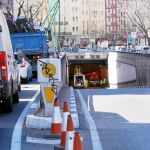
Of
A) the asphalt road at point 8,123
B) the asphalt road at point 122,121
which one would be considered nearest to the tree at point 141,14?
the asphalt road at point 122,121

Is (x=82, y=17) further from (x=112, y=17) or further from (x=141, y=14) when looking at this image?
(x=141, y=14)

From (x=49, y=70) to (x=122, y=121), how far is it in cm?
213

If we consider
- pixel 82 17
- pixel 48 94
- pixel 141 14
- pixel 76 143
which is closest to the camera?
pixel 76 143

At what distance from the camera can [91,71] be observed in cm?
8925

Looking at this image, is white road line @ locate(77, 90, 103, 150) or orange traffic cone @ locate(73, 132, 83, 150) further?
white road line @ locate(77, 90, 103, 150)

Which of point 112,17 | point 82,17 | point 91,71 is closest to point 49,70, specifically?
point 91,71

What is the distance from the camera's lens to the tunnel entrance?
81.8 metres

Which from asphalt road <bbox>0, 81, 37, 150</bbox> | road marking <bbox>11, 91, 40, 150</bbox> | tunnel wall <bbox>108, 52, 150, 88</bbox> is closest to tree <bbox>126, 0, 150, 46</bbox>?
tunnel wall <bbox>108, 52, 150, 88</bbox>

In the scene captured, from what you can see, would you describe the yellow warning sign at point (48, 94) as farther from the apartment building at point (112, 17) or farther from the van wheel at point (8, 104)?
the apartment building at point (112, 17)

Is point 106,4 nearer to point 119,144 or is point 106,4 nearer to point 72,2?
point 72,2

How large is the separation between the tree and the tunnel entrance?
1501 centimetres

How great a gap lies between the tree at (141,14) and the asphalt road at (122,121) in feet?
269

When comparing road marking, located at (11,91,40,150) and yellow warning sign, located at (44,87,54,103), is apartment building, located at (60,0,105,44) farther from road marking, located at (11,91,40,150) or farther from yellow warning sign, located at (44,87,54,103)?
yellow warning sign, located at (44,87,54,103)

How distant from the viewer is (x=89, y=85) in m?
82.2
